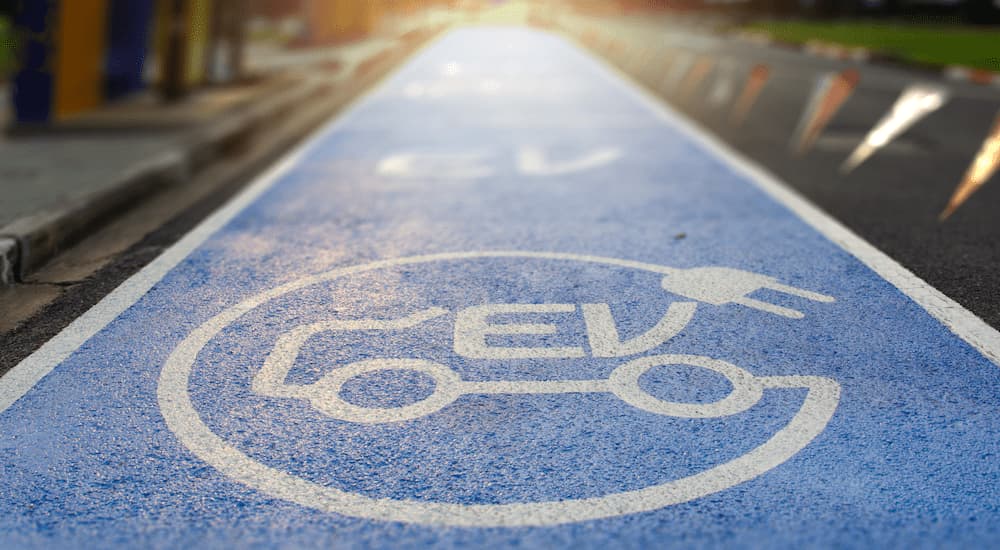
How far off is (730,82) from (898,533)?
16.0 metres

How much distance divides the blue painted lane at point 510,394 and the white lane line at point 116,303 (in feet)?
0.07

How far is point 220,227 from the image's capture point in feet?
22.5

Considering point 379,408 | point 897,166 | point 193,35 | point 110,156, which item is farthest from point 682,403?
point 193,35

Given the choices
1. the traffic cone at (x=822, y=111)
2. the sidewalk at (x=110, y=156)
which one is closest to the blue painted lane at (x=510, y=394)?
the sidewalk at (x=110, y=156)

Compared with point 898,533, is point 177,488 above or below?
below

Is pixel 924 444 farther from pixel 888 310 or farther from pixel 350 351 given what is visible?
pixel 350 351

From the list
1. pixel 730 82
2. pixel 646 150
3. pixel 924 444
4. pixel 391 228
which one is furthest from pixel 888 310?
pixel 730 82

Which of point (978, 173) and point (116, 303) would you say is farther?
point (978, 173)

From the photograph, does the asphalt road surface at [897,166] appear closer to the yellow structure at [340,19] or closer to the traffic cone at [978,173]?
the traffic cone at [978,173]

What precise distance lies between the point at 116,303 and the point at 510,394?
2262 millimetres

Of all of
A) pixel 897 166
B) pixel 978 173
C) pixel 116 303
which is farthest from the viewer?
pixel 897 166

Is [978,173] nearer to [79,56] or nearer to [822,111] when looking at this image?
[822,111]

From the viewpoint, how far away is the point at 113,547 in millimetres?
2865

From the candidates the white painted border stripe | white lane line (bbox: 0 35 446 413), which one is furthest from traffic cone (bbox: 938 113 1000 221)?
white lane line (bbox: 0 35 446 413)
